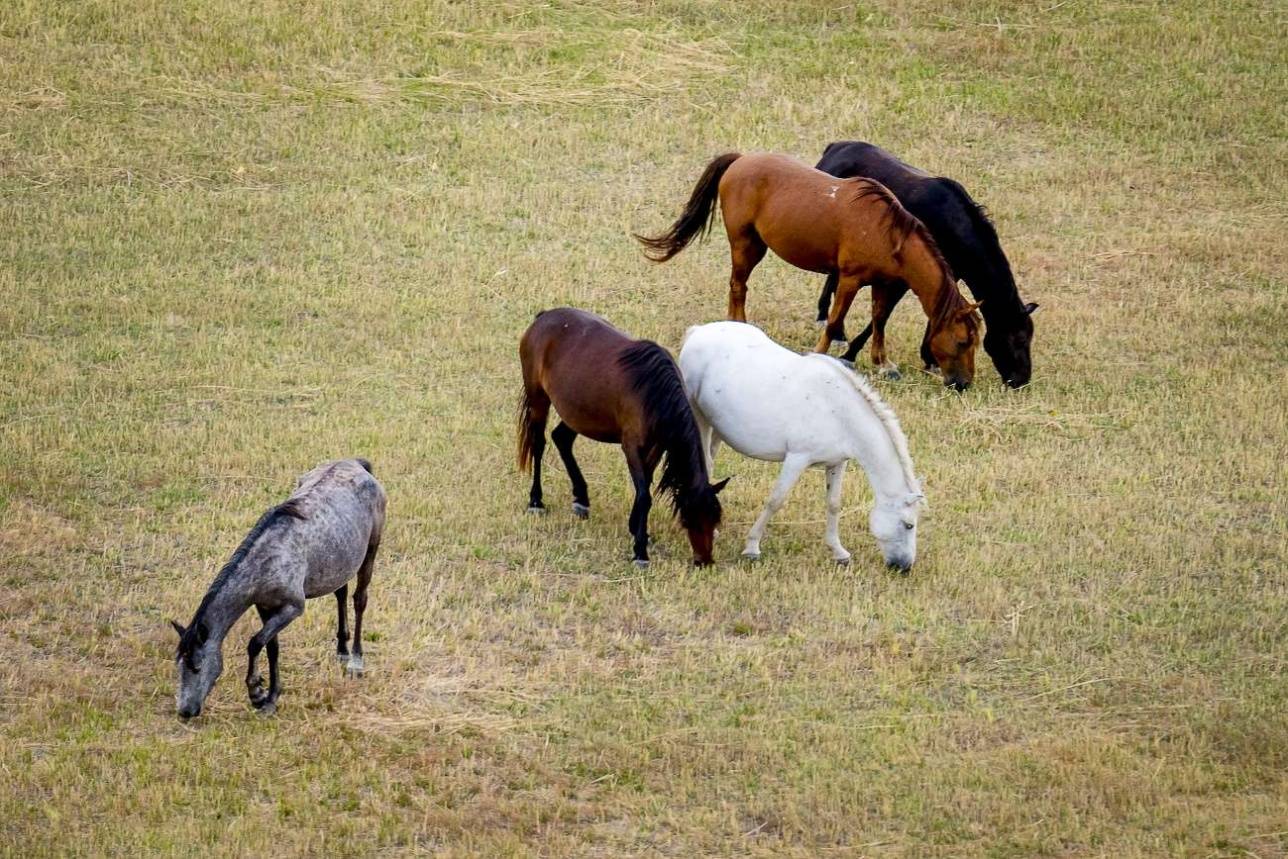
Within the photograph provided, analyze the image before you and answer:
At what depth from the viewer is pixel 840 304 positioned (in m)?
13.0

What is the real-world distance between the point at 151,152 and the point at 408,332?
5.47m

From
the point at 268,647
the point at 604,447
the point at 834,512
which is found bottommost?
the point at 604,447

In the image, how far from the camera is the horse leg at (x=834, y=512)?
952 cm

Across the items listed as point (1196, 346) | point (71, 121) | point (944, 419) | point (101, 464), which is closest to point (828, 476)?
point (944, 419)

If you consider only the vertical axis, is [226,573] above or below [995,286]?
below

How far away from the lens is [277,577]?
7.14m

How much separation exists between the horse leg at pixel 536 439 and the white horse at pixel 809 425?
1031mm

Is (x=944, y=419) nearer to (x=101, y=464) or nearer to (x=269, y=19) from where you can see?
(x=101, y=464)

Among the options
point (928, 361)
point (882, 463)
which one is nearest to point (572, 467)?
point (882, 463)

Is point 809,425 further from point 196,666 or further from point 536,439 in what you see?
point 196,666

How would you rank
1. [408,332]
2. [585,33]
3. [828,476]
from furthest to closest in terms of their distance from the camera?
[585,33]
[408,332]
[828,476]

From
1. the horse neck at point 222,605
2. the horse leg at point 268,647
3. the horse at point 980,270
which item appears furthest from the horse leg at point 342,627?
the horse at point 980,270

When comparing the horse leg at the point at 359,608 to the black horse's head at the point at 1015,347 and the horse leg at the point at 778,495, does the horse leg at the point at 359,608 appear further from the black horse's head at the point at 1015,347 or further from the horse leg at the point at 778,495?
the black horse's head at the point at 1015,347

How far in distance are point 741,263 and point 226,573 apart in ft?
24.4
